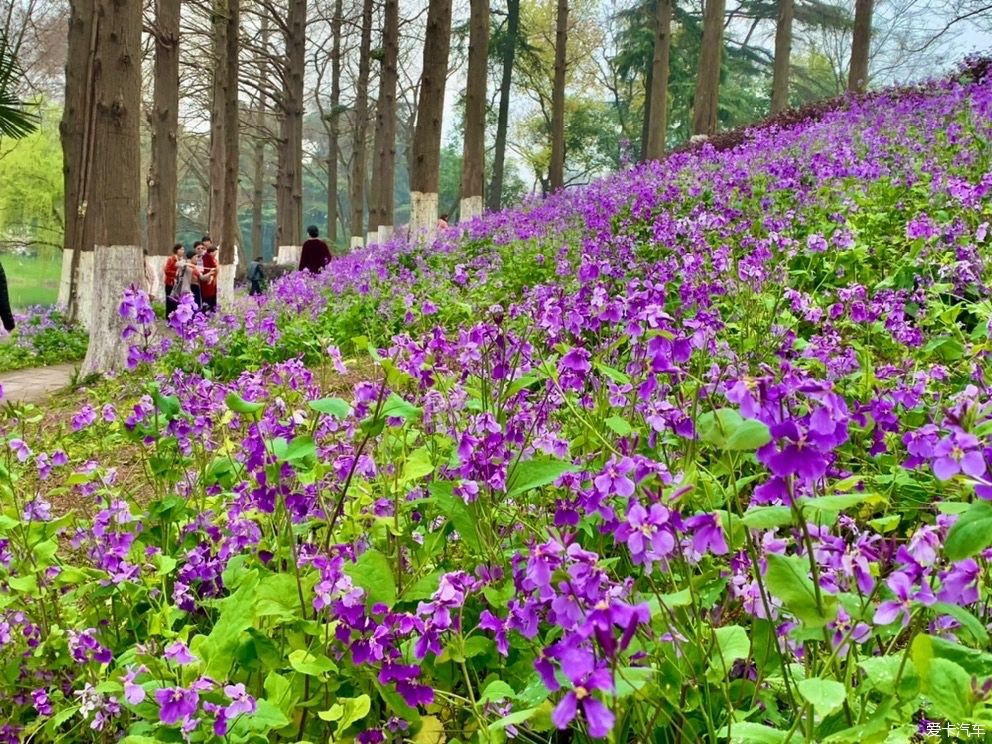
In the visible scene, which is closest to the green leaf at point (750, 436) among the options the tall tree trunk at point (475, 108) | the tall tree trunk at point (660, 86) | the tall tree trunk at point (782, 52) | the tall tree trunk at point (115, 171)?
the tall tree trunk at point (115, 171)

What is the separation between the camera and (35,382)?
10070 mm

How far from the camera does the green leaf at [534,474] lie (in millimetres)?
1847

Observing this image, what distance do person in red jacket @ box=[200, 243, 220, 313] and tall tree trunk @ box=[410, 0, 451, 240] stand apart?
343 centimetres

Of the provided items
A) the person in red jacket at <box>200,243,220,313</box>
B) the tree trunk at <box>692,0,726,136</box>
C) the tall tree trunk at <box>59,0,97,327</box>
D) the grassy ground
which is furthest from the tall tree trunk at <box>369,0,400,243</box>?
the grassy ground

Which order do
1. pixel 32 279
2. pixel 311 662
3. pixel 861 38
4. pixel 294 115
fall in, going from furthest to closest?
pixel 32 279 < pixel 294 115 < pixel 861 38 < pixel 311 662

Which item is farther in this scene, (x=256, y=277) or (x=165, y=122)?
(x=256, y=277)

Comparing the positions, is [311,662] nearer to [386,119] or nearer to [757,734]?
[757,734]

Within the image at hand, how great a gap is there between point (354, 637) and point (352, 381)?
477cm

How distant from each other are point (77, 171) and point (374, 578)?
51.0ft

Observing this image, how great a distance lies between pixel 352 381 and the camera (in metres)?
6.45

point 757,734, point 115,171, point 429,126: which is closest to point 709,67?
point 429,126

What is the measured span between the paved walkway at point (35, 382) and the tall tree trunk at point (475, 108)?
7.52 m

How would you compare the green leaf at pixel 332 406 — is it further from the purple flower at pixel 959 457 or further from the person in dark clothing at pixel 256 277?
the person in dark clothing at pixel 256 277

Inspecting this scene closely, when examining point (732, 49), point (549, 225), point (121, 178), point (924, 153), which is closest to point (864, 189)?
point (924, 153)
